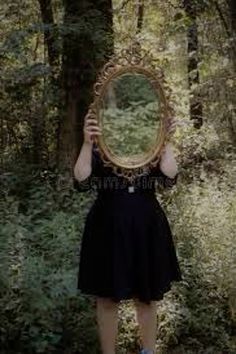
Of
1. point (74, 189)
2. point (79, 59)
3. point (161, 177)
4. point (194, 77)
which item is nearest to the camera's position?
point (161, 177)

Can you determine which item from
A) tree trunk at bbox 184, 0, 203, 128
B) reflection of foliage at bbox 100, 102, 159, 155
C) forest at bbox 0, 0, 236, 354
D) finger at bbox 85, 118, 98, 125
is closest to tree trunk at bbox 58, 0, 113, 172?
forest at bbox 0, 0, 236, 354

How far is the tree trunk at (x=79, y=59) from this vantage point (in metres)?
7.11

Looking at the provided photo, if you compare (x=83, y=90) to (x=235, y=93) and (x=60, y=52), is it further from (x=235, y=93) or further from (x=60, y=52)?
(x=235, y=93)

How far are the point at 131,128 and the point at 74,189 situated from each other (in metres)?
1.48

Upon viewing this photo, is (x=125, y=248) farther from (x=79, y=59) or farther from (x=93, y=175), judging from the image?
(x=79, y=59)

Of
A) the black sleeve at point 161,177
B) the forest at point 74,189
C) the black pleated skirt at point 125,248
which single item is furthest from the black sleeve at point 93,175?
the forest at point 74,189

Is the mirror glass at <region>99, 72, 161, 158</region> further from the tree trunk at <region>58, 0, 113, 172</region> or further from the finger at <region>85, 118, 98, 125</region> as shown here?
the tree trunk at <region>58, 0, 113, 172</region>

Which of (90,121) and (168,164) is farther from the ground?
(90,121)

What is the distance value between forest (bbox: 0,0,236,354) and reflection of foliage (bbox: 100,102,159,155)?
3.36 feet

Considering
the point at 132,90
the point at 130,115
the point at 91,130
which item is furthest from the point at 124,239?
the point at 132,90

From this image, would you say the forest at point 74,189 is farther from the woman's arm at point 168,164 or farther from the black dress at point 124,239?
the woman's arm at point 168,164

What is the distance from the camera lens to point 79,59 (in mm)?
7324

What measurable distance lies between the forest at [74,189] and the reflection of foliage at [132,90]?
1119mm

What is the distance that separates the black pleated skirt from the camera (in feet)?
12.3
